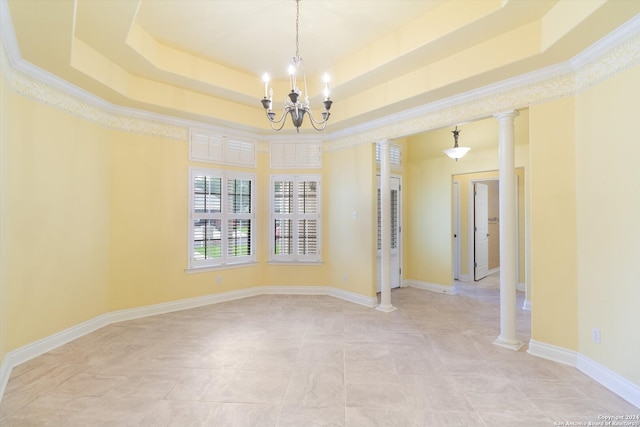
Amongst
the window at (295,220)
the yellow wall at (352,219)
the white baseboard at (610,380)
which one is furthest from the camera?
the window at (295,220)

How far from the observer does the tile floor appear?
2.07m

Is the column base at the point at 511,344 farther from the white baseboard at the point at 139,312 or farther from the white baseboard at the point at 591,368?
the white baseboard at the point at 139,312

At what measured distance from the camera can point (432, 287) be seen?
5.65m

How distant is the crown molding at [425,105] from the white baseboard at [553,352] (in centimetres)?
244

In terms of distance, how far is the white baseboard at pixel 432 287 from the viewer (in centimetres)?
544

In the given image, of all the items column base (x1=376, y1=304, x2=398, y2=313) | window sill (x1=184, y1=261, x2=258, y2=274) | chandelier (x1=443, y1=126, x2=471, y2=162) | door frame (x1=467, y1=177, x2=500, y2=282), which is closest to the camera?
column base (x1=376, y1=304, x2=398, y2=313)

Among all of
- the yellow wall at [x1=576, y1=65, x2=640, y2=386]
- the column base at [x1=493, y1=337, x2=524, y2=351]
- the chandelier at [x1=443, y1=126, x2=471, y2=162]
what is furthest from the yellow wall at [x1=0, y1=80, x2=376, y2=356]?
the yellow wall at [x1=576, y1=65, x2=640, y2=386]

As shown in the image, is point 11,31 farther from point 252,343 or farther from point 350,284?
point 350,284

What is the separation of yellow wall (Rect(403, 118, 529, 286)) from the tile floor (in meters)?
1.82

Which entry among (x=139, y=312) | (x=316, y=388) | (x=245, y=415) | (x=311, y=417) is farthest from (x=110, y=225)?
(x=311, y=417)

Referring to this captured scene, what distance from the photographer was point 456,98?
11.5 feet

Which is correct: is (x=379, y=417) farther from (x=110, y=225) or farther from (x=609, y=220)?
(x=110, y=225)

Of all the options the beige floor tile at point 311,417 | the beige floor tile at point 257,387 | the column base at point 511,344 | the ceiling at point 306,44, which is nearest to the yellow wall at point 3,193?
the ceiling at point 306,44

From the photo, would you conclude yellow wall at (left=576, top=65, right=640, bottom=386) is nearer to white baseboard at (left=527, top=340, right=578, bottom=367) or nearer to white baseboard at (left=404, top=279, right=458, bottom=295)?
white baseboard at (left=527, top=340, right=578, bottom=367)
